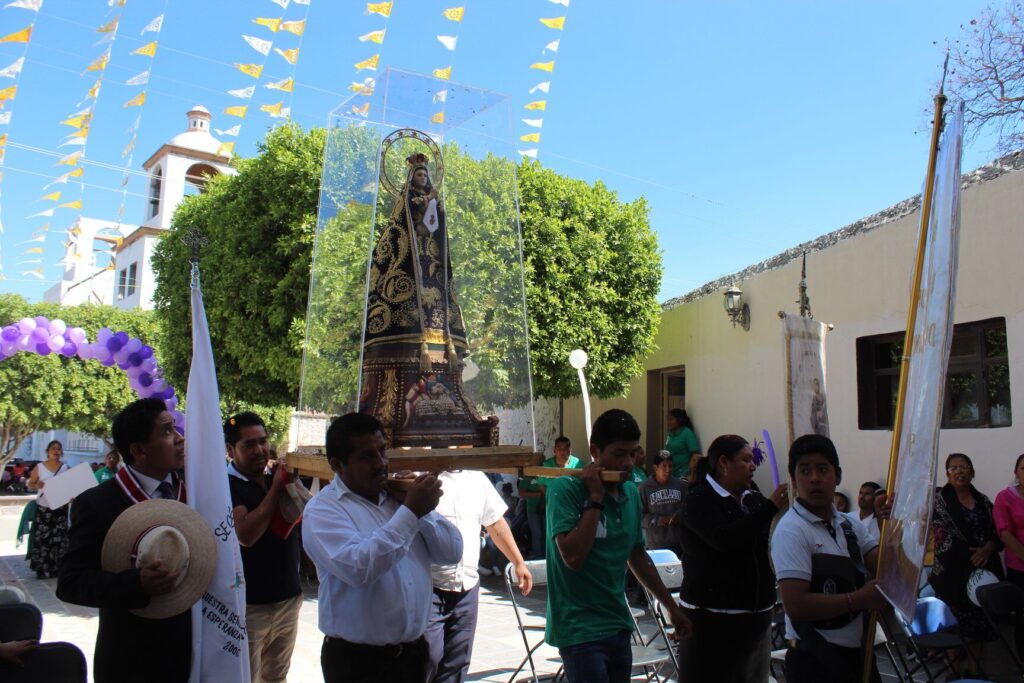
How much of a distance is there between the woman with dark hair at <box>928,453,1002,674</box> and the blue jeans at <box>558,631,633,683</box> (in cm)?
387

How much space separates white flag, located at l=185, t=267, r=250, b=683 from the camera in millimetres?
2693

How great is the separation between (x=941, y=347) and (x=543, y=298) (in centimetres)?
947

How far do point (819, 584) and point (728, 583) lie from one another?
0.51 meters

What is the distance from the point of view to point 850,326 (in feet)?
30.1

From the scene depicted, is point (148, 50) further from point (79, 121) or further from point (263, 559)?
point (263, 559)

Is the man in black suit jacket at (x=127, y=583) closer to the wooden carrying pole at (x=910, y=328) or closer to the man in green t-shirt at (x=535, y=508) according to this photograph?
the wooden carrying pole at (x=910, y=328)

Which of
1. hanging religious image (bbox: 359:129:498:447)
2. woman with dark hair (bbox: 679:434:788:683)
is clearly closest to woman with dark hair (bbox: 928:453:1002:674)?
woman with dark hair (bbox: 679:434:788:683)

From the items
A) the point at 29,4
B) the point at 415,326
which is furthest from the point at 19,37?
the point at 415,326

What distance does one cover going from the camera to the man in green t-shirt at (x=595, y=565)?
324 centimetres

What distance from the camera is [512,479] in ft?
44.5

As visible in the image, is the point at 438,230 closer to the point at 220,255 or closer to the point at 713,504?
the point at 713,504

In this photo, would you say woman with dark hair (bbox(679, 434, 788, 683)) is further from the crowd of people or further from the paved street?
the paved street

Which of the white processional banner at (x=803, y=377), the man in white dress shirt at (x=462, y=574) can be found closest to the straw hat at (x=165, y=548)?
the man in white dress shirt at (x=462, y=574)

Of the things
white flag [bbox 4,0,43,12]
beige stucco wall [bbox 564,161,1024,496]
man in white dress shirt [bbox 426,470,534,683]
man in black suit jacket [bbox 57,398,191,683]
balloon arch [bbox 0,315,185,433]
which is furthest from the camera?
balloon arch [bbox 0,315,185,433]
